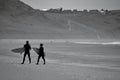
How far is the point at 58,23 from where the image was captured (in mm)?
148375

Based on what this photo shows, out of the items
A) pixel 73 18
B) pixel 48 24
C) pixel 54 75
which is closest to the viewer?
pixel 54 75

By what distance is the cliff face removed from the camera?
122m

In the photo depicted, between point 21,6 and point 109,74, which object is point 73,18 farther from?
point 109,74

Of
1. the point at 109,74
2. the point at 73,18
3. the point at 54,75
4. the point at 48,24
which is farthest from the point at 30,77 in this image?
the point at 73,18

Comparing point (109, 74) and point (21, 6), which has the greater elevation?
point (21, 6)

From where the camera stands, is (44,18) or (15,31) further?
(44,18)

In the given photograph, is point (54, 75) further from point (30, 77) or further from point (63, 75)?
point (30, 77)

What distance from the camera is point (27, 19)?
148m

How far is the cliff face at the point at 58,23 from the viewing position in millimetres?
121806

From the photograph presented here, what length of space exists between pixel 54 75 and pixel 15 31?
9513 centimetres

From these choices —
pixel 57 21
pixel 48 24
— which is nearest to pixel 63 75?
pixel 48 24

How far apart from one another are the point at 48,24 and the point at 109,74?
5031 inches

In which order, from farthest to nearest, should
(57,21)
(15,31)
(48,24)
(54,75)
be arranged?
(57,21) → (48,24) → (15,31) → (54,75)

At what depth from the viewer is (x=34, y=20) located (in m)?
148
